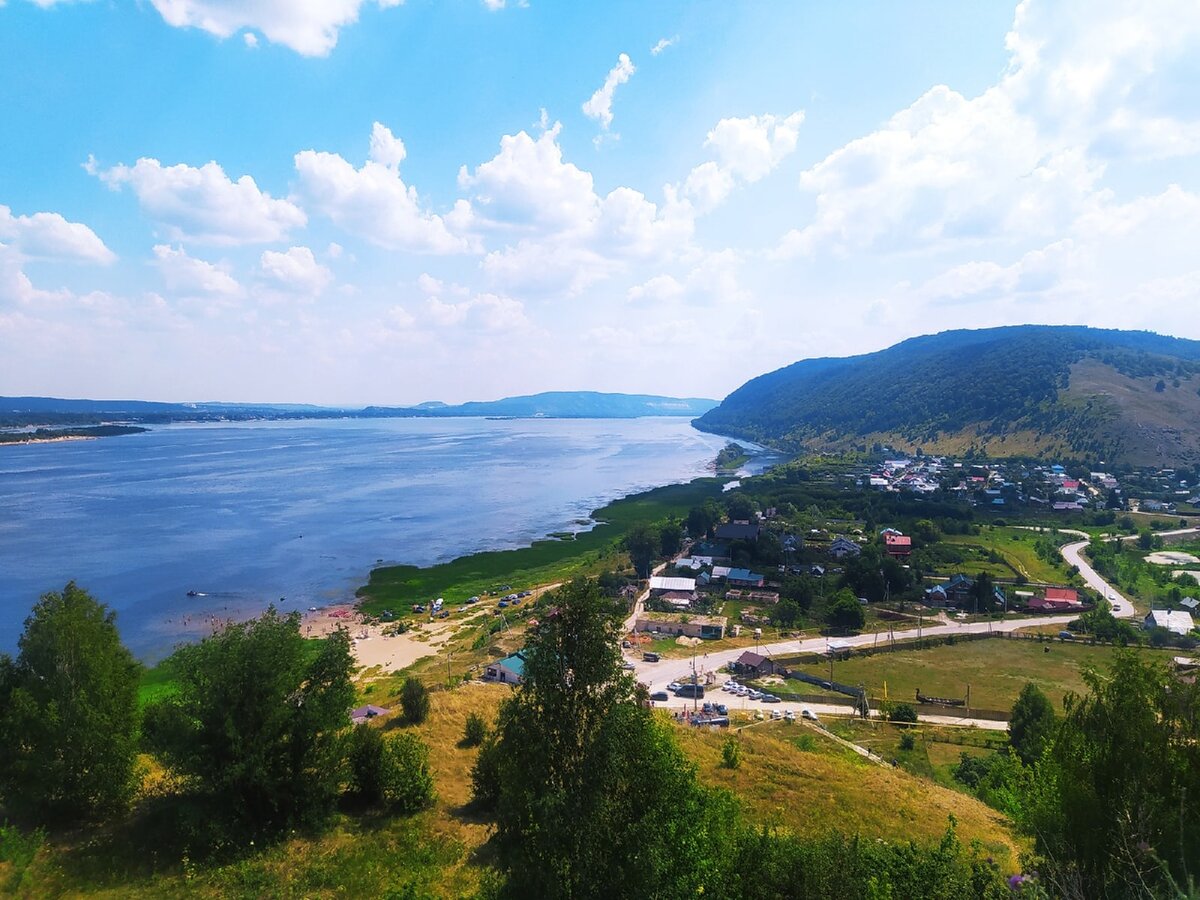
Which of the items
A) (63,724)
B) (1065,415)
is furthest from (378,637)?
(1065,415)

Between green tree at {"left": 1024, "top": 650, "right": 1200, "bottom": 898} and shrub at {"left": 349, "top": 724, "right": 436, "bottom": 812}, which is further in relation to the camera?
shrub at {"left": 349, "top": 724, "right": 436, "bottom": 812}

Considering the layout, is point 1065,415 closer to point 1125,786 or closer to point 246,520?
point 246,520

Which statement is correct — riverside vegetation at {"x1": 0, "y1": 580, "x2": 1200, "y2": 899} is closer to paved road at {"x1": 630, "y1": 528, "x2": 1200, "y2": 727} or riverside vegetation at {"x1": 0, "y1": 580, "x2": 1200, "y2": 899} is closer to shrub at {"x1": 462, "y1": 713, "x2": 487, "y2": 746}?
shrub at {"x1": 462, "y1": 713, "x2": 487, "y2": 746}

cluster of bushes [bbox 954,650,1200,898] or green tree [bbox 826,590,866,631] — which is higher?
cluster of bushes [bbox 954,650,1200,898]


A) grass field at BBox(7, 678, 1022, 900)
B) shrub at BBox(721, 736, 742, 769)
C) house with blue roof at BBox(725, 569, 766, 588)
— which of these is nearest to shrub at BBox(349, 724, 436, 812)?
grass field at BBox(7, 678, 1022, 900)

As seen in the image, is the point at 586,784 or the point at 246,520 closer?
the point at 586,784

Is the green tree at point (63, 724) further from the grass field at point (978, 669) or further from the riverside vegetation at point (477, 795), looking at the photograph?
the grass field at point (978, 669)
